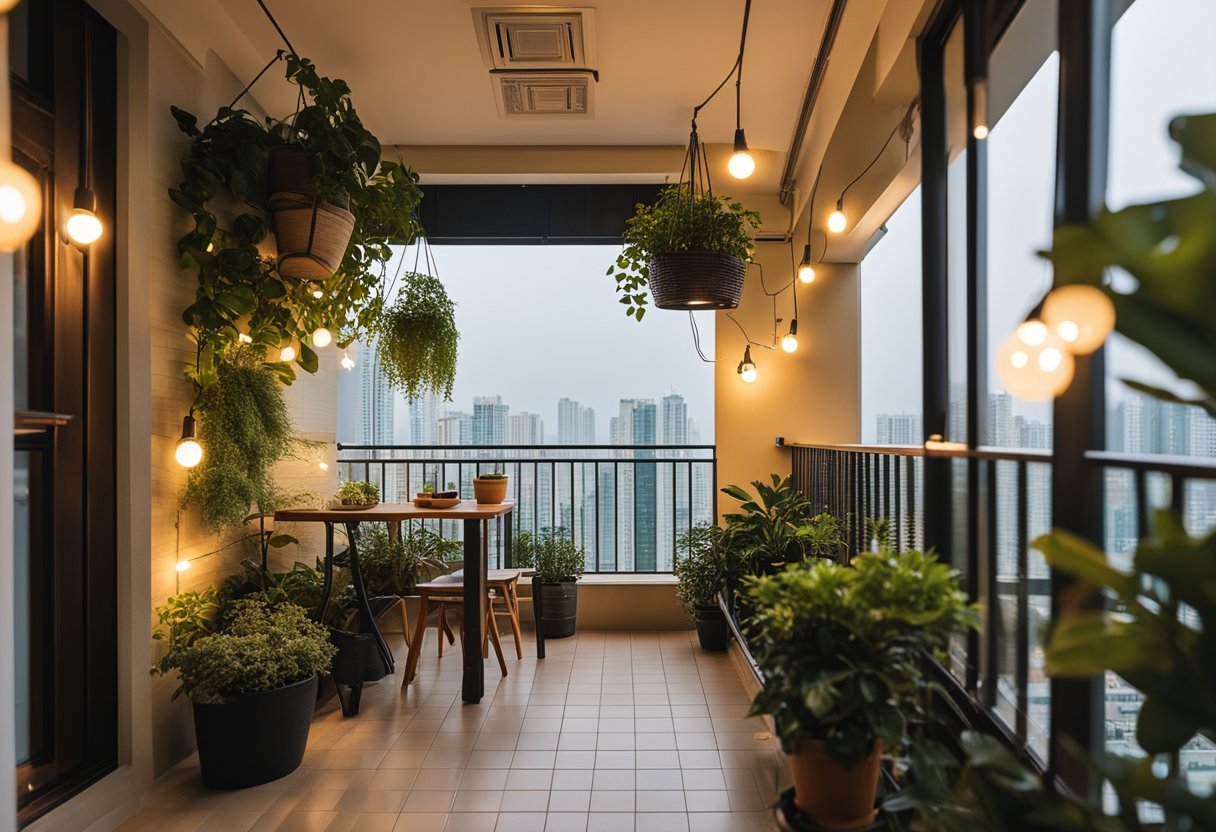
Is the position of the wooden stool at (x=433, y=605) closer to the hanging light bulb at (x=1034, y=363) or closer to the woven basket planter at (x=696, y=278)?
the woven basket planter at (x=696, y=278)

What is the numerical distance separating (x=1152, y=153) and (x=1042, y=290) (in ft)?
1.26

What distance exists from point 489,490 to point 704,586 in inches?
52.4

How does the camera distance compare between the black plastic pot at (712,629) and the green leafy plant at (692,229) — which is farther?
the black plastic pot at (712,629)

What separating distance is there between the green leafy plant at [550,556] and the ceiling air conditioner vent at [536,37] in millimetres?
2735

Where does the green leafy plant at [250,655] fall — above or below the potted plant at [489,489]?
below

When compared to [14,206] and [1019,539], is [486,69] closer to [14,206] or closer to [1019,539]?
[14,206]

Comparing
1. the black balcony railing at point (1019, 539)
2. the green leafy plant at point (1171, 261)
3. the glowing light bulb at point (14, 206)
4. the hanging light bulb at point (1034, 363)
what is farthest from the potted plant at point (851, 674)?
the glowing light bulb at point (14, 206)

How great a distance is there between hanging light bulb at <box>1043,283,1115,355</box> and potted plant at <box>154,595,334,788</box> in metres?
2.66

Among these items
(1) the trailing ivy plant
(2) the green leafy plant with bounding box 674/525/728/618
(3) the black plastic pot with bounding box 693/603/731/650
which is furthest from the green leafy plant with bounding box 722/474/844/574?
(1) the trailing ivy plant

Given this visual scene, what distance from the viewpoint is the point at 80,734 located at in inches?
98.4

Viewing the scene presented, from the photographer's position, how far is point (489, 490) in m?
4.03

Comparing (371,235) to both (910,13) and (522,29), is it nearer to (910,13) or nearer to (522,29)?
(522,29)

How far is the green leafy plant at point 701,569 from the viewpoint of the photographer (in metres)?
4.28

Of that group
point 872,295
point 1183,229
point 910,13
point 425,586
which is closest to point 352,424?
point 425,586
